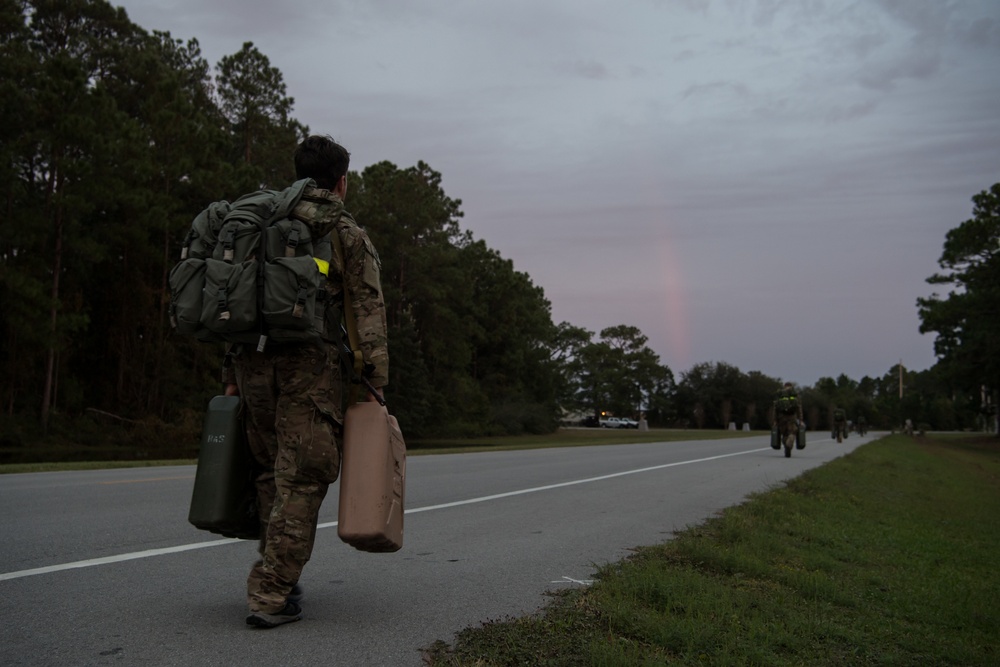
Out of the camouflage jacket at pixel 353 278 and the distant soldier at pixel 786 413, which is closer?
the camouflage jacket at pixel 353 278

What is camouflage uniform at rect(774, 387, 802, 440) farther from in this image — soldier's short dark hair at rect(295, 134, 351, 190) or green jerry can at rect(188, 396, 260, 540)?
green jerry can at rect(188, 396, 260, 540)

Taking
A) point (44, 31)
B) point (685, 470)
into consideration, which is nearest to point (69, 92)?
point (44, 31)

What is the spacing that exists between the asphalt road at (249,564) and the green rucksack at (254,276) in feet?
4.26

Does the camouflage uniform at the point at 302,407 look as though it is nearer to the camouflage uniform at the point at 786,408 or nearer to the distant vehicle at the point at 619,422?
the camouflage uniform at the point at 786,408

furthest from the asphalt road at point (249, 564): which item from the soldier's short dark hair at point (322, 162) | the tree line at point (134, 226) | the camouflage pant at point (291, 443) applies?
the tree line at point (134, 226)

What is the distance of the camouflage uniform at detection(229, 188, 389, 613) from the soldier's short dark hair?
0.16m

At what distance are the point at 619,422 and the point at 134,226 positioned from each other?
87247mm

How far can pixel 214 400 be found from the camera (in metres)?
4.02

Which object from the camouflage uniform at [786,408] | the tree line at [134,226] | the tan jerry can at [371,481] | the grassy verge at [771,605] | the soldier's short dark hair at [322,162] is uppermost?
the tree line at [134,226]

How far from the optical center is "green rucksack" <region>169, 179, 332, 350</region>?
3750mm

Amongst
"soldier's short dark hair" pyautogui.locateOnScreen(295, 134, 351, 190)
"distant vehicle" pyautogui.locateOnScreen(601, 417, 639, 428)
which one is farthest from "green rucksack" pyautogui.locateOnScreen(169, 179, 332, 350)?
"distant vehicle" pyautogui.locateOnScreen(601, 417, 639, 428)

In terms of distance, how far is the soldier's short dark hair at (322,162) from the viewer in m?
4.22

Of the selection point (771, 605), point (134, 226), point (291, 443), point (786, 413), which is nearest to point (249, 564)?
point (291, 443)

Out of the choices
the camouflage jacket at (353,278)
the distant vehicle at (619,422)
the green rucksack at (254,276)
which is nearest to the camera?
the green rucksack at (254,276)
